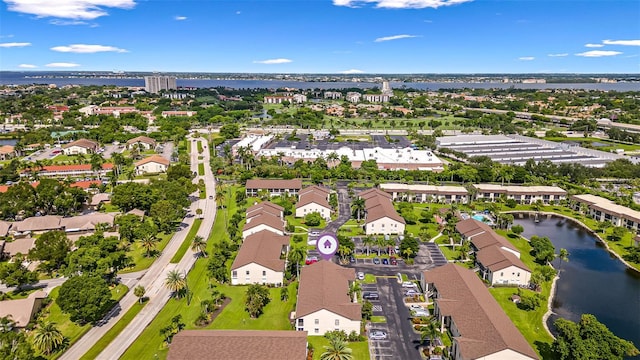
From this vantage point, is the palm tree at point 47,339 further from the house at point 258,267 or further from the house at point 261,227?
the house at point 261,227

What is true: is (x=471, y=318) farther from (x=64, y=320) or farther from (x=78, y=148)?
(x=78, y=148)

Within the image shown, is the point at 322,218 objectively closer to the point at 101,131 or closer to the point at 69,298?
the point at 69,298

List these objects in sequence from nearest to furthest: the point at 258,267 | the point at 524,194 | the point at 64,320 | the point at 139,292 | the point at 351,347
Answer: the point at 351,347 → the point at 64,320 → the point at 139,292 → the point at 258,267 → the point at 524,194

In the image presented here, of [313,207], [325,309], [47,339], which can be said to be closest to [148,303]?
[47,339]

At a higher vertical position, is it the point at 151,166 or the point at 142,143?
the point at 142,143

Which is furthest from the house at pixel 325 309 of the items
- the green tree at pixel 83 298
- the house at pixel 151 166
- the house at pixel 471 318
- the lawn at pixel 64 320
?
the house at pixel 151 166

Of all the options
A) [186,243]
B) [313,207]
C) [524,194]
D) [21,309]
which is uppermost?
[524,194]

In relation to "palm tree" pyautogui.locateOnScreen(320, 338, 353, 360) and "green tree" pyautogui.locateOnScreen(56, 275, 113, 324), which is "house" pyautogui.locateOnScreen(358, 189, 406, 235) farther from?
"green tree" pyautogui.locateOnScreen(56, 275, 113, 324)
